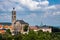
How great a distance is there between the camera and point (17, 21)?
3263 inches

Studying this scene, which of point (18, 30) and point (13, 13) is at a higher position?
point (13, 13)

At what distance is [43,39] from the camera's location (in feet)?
103

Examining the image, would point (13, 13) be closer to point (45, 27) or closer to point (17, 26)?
point (17, 26)

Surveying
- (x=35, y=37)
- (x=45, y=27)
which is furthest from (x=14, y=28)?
(x=35, y=37)

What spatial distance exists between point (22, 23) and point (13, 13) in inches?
225

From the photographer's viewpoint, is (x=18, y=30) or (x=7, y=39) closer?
(x=7, y=39)

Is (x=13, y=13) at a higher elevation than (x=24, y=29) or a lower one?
higher

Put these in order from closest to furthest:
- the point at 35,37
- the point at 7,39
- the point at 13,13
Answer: the point at 35,37, the point at 7,39, the point at 13,13

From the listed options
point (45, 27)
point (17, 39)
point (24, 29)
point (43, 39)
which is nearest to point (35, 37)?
point (43, 39)

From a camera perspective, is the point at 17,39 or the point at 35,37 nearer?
the point at 35,37

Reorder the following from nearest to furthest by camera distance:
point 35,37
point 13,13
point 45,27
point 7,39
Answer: point 35,37 → point 7,39 → point 13,13 → point 45,27

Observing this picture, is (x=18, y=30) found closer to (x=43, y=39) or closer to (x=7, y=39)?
(x=7, y=39)

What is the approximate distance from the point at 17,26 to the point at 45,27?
1640cm

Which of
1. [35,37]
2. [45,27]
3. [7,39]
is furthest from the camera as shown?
[45,27]
